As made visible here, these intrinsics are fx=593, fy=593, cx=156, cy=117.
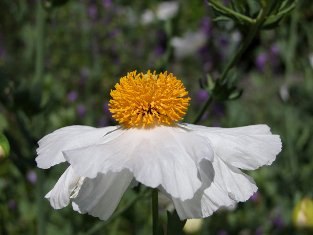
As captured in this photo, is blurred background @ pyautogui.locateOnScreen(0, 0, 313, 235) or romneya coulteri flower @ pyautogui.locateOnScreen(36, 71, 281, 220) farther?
blurred background @ pyautogui.locateOnScreen(0, 0, 313, 235)

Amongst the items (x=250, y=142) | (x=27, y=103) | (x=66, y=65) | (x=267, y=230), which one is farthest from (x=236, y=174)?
(x=66, y=65)

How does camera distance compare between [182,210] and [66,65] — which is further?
[66,65]

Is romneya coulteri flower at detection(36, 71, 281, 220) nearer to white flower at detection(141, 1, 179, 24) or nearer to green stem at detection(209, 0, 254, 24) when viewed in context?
green stem at detection(209, 0, 254, 24)

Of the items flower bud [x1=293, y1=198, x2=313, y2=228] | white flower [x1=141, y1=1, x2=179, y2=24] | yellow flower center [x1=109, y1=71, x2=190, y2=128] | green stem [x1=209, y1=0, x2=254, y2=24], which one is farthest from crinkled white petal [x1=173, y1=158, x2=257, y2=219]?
white flower [x1=141, y1=1, x2=179, y2=24]

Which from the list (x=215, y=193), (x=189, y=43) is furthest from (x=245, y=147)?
(x=189, y=43)

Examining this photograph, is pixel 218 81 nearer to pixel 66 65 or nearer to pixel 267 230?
pixel 267 230
